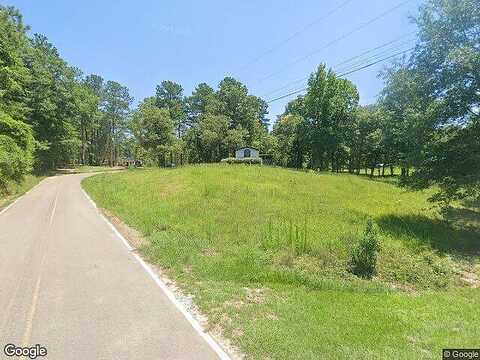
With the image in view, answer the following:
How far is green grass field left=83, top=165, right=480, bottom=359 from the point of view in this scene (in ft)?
20.3

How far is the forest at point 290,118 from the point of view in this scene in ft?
56.6

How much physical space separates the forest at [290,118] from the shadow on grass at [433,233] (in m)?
2.17

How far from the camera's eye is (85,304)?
734 cm

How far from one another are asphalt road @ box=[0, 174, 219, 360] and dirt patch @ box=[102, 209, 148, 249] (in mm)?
544

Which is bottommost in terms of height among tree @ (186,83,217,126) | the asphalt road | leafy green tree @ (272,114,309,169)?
the asphalt road

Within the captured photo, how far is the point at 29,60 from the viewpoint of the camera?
46.0 meters

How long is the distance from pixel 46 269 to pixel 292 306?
21.6ft

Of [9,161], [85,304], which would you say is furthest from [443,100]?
[9,161]

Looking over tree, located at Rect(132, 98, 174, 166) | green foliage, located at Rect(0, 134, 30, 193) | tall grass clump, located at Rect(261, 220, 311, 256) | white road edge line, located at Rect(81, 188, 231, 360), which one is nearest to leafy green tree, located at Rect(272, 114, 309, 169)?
tree, located at Rect(132, 98, 174, 166)

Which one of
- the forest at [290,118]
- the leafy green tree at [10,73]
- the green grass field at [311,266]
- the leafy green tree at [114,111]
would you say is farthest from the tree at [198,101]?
the green grass field at [311,266]

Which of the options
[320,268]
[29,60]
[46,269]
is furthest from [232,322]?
[29,60]

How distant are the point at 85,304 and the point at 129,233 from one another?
739 cm

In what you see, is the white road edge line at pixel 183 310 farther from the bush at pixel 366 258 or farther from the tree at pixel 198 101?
the tree at pixel 198 101

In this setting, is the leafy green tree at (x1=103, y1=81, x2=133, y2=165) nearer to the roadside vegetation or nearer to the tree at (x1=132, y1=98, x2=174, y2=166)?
the tree at (x1=132, y1=98, x2=174, y2=166)
